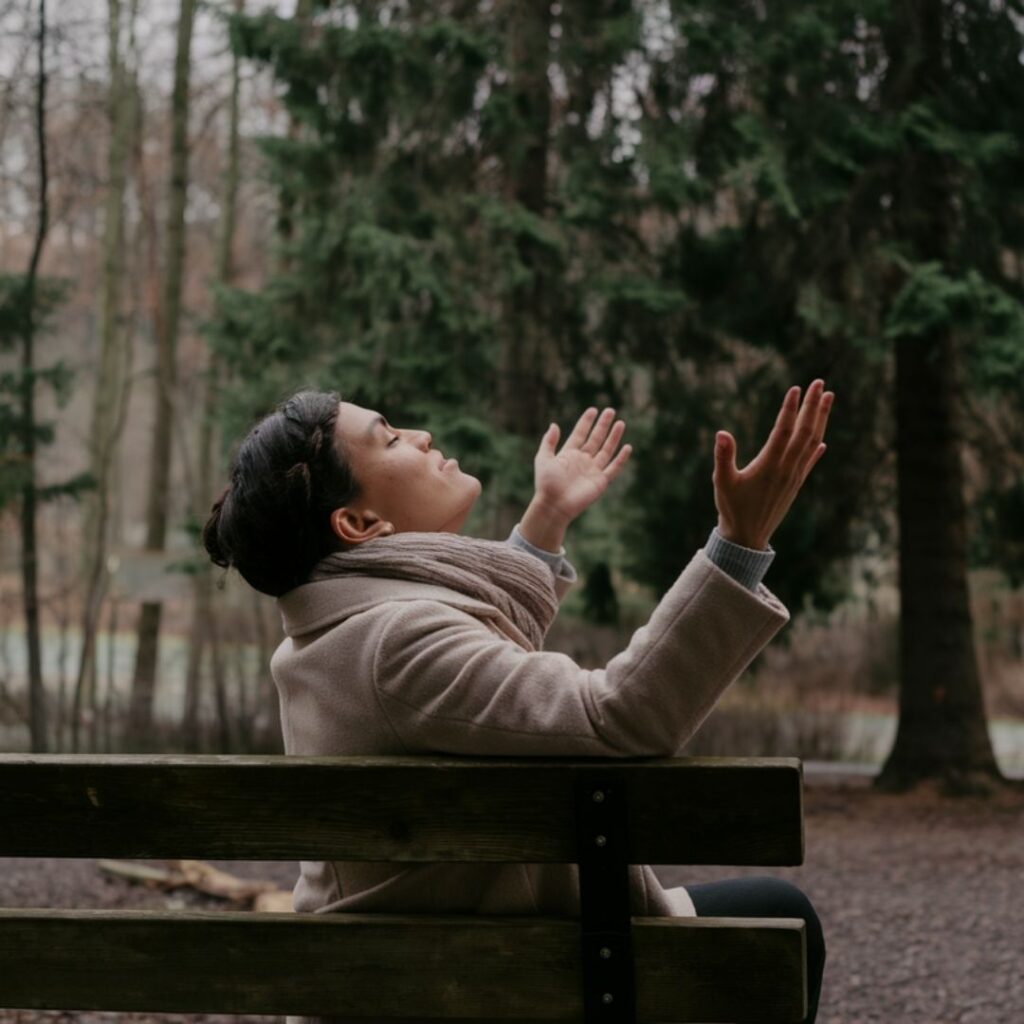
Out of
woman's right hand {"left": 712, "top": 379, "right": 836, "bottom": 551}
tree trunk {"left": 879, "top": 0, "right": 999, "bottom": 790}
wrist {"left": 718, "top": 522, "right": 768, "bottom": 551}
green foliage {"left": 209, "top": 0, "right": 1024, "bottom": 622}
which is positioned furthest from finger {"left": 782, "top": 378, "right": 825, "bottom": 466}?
tree trunk {"left": 879, "top": 0, "right": 999, "bottom": 790}

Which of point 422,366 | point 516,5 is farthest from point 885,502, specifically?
point 516,5

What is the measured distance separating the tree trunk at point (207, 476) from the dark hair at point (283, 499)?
7.25m

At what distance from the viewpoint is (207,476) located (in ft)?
62.2

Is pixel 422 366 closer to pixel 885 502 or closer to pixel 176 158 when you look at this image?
pixel 885 502

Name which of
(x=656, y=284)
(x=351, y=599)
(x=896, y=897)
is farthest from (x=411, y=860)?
(x=656, y=284)

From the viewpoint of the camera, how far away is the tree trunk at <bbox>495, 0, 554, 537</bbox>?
434 inches

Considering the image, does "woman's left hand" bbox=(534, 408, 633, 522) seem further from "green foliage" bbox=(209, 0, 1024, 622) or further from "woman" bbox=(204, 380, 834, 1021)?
"green foliage" bbox=(209, 0, 1024, 622)

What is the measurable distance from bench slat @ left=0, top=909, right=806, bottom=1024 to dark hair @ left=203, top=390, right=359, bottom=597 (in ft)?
1.66

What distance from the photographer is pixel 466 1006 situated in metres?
2.07

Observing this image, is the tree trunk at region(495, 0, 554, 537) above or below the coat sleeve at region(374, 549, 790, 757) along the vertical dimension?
above

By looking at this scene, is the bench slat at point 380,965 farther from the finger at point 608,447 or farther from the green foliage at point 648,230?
the green foliage at point 648,230

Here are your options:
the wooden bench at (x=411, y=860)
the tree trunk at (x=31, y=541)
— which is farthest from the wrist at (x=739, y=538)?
the tree trunk at (x=31, y=541)

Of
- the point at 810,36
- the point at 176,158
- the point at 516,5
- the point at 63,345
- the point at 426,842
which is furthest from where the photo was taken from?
the point at 63,345

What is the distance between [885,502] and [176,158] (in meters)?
8.69
